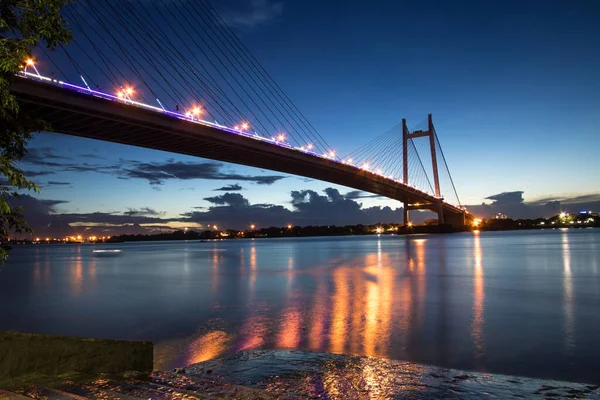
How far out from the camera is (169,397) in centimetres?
368

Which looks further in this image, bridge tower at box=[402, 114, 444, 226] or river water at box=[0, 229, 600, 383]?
bridge tower at box=[402, 114, 444, 226]

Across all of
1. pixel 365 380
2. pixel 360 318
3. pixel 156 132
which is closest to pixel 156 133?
pixel 156 132

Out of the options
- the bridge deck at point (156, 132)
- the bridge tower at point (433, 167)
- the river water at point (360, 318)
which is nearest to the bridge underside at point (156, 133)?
the bridge deck at point (156, 132)

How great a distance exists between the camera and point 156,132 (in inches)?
1281

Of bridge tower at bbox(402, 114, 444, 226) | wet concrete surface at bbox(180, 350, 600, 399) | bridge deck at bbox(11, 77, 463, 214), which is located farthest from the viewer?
bridge tower at bbox(402, 114, 444, 226)

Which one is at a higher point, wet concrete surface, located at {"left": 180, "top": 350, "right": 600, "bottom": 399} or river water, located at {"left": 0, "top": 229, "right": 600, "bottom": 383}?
wet concrete surface, located at {"left": 180, "top": 350, "right": 600, "bottom": 399}

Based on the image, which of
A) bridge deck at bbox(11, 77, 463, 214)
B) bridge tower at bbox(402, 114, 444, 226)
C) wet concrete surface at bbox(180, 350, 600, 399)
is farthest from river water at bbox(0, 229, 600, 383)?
bridge tower at bbox(402, 114, 444, 226)

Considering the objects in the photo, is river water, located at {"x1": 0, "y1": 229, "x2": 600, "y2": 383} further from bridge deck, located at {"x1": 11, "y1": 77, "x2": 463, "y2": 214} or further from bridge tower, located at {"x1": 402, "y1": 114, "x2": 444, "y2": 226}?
bridge tower, located at {"x1": 402, "y1": 114, "x2": 444, "y2": 226}

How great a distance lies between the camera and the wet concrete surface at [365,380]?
14.6 ft

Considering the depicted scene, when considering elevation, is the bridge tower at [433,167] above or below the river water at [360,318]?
above

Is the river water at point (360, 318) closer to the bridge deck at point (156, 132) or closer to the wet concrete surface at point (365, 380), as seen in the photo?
the wet concrete surface at point (365, 380)

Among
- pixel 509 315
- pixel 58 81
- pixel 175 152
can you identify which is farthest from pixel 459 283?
pixel 175 152

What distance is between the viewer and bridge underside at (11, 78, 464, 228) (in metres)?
25.1

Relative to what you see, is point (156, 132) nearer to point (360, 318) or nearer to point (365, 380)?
point (360, 318)
